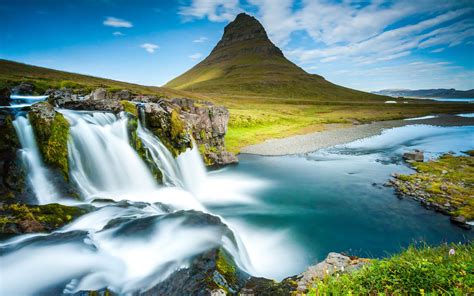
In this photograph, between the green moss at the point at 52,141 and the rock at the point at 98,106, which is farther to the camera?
the rock at the point at 98,106

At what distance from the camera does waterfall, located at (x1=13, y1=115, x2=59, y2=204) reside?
13.6 meters

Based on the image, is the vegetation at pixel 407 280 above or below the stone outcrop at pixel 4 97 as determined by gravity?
below

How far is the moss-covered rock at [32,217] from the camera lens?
9.91 m

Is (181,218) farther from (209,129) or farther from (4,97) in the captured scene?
(209,129)

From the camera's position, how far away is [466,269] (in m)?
4.78

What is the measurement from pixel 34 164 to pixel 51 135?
214cm

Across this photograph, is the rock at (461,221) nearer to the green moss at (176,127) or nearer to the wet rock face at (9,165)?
the green moss at (176,127)

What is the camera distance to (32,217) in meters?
10.5

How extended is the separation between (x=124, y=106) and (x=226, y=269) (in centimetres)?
2012

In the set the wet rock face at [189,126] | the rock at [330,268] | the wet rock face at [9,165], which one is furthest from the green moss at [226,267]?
the wet rock face at [189,126]

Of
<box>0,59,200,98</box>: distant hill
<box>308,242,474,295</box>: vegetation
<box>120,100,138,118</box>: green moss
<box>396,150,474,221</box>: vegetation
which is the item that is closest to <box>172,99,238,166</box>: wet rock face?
<box>120,100,138,118</box>: green moss

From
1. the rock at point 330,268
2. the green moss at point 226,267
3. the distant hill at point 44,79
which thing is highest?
the distant hill at point 44,79

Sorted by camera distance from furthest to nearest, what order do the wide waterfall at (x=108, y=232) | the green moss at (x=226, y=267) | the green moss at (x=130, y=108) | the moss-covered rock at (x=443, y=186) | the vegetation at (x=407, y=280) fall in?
the green moss at (x=130, y=108) → the moss-covered rock at (x=443, y=186) → the wide waterfall at (x=108, y=232) → the green moss at (x=226, y=267) → the vegetation at (x=407, y=280)

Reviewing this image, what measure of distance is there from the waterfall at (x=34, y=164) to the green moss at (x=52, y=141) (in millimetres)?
283
